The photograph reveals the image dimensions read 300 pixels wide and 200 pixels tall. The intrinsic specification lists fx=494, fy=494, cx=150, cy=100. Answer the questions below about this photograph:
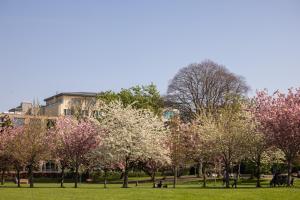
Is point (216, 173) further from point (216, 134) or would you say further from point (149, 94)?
point (216, 134)

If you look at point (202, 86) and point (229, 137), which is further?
point (202, 86)

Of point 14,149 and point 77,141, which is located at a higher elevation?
point 77,141

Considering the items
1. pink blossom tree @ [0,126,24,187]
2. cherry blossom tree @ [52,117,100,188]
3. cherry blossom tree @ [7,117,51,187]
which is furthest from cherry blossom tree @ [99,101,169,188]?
pink blossom tree @ [0,126,24,187]

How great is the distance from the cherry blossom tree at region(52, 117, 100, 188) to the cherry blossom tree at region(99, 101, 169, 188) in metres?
1.48

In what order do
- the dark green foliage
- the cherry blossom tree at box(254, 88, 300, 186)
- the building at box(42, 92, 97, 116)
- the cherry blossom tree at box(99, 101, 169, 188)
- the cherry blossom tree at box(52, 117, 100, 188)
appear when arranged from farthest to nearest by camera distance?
the building at box(42, 92, 97, 116) < the dark green foliage < the cherry blossom tree at box(52, 117, 100, 188) < the cherry blossom tree at box(99, 101, 169, 188) < the cherry blossom tree at box(254, 88, 300, 186)

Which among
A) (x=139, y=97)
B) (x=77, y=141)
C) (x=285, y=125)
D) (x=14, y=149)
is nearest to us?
(x=285, y=125)

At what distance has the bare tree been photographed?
284ft

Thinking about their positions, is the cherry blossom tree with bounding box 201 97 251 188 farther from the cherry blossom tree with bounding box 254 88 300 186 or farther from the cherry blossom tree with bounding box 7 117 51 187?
the cherry blossom tree with bounding box 7 117 51 187

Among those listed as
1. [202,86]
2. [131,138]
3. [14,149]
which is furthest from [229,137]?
[202,86]

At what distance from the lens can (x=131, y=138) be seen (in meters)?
55.0

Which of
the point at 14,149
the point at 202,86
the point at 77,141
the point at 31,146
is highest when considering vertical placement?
the point at 202,86

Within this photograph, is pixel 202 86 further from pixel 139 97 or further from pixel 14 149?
pixel 14 149

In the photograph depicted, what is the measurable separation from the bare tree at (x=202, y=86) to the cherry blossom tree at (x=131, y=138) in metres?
29.6

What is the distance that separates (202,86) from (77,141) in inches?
1433
